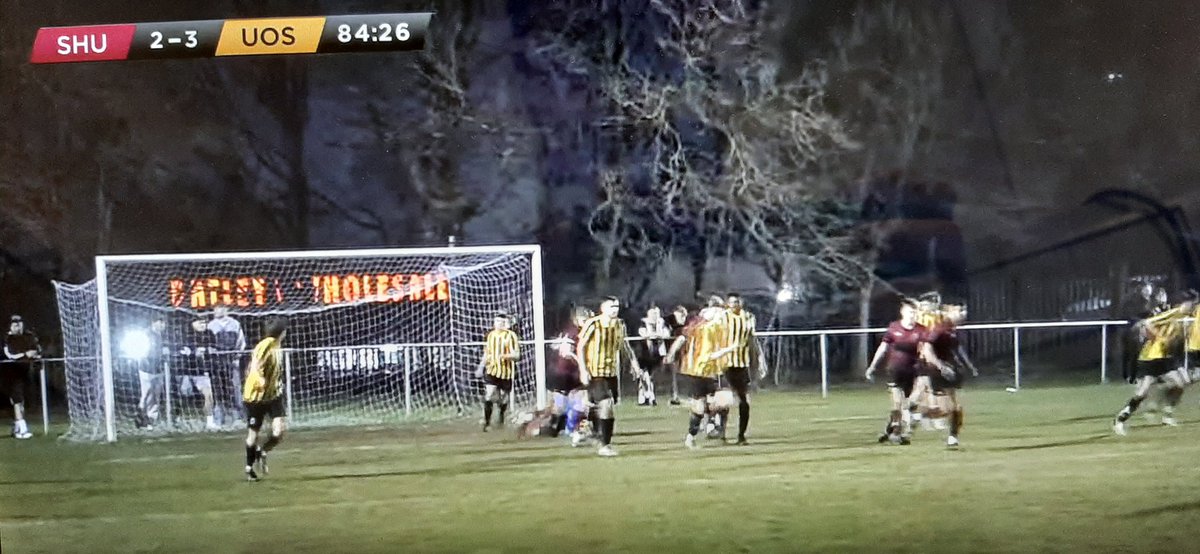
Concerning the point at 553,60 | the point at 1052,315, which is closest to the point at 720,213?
the point at 553,60

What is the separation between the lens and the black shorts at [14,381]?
3945mm

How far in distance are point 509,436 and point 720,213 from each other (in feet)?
5.36

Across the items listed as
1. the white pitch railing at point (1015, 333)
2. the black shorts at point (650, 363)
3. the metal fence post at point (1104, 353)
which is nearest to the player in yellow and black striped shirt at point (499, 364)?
A: the black shorts at point (650, 363)

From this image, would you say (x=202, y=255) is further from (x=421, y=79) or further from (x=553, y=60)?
(x=553, y=60)

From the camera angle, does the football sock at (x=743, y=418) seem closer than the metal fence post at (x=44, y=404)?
No

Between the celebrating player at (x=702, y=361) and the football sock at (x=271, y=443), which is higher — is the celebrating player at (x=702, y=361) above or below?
above

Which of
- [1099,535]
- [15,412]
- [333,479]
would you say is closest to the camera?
[1099,535]

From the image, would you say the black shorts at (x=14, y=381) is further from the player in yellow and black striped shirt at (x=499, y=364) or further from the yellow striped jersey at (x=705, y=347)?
the yellow striped jersey at (x=705, y=347)

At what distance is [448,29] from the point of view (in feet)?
11.0

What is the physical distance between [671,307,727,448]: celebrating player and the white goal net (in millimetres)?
848

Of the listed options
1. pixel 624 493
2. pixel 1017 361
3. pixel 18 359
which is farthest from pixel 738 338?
pixel 18 359

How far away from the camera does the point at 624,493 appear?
366cm

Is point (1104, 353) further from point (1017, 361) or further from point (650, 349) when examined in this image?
point (650, 349)

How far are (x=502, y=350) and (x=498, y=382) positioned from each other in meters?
0.20
